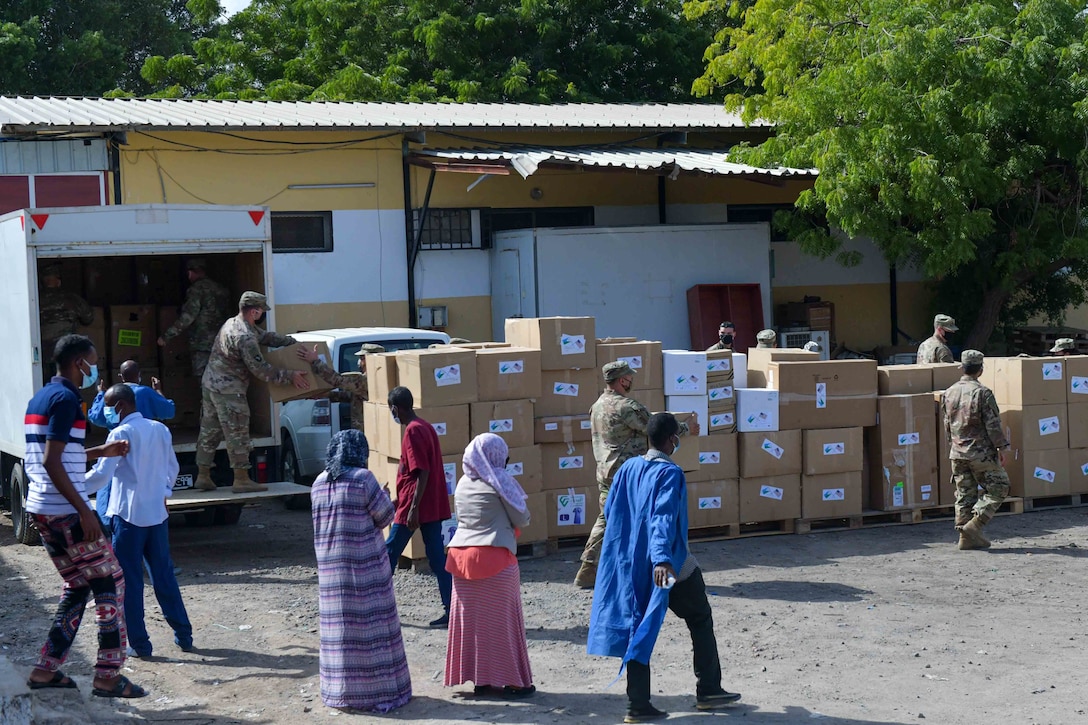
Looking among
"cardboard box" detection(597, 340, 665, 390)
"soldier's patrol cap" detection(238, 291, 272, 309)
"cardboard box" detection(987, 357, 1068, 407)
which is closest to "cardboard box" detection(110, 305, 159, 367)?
"soldier's patrol cap" detection(238, 291, 272, 309)

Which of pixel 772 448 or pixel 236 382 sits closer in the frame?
pixel 236 382

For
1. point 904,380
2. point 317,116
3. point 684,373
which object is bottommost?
point 904,380

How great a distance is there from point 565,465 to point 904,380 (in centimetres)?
329

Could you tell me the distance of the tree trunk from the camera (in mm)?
17375

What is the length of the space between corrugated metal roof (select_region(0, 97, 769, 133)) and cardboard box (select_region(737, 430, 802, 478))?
6.98 m

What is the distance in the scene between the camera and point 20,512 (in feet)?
36.9

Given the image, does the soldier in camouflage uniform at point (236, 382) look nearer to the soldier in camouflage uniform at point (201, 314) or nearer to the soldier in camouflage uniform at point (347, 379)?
the soldier in camouflage uniform at point (347, 379)

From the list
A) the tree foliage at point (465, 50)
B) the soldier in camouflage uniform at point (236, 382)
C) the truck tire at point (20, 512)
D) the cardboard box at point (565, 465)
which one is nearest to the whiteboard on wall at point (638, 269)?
the cardboard box at point (565, 465)

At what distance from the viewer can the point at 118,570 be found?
6.58 meters

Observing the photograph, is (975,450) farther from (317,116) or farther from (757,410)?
(317,116)

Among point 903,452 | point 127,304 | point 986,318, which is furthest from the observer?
point 986,318

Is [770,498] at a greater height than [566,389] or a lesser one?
lesser

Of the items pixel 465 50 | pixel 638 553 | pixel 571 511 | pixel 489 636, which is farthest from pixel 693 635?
pixel 465 50

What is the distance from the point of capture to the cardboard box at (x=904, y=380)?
1118cm
